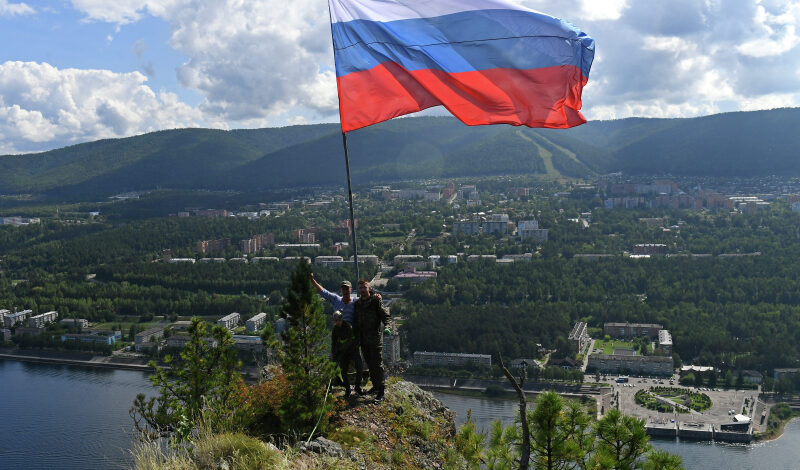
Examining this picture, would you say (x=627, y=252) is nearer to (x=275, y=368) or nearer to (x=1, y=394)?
(x=1, y=394)

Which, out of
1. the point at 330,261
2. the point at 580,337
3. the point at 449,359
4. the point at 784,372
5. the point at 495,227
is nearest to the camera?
the point at 784,372

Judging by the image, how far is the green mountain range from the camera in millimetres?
91250

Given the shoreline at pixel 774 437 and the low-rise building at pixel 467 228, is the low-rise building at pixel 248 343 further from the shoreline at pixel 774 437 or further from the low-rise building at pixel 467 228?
the low-rise building at pixel 467 228

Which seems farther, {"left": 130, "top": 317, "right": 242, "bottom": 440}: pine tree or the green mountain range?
the green mountain range

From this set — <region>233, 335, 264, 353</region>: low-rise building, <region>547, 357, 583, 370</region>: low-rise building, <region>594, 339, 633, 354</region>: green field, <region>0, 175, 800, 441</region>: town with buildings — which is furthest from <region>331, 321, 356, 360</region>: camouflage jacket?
<region>594, 339, 633, 354</region>: green field

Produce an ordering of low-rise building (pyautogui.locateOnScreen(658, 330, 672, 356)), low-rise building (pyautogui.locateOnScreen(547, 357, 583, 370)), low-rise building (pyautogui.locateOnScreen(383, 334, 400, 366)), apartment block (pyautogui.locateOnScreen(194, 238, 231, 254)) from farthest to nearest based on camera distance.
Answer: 1. apartment block (pyautogui.locateOnScreen(194, 238, 231, 254))
2. low-rise building (pyautogui.locateOnScreen(658, 330, 672, 356))
3. low-rise building (pyautogui.locateOnScreen(547, 357, 583, 370))
4. low-rise building (pyautogui.locateOnScreen(383, 334, 400, 366))

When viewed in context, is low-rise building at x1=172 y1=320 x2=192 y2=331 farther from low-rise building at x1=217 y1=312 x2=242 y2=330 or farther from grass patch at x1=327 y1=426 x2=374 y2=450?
grass patch at x1=327 y1=426 x2=374 y2=450

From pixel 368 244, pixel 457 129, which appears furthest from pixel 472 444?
pixel 457 129

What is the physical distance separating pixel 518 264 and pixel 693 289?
9993 millimetres

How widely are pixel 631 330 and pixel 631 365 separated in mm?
4239

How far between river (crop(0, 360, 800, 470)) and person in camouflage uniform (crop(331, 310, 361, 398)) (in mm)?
9581

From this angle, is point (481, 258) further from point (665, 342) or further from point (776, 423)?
point (776, 423)

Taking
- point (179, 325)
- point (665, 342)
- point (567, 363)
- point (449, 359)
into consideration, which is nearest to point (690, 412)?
point (567, 363)

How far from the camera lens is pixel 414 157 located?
112562 mm
